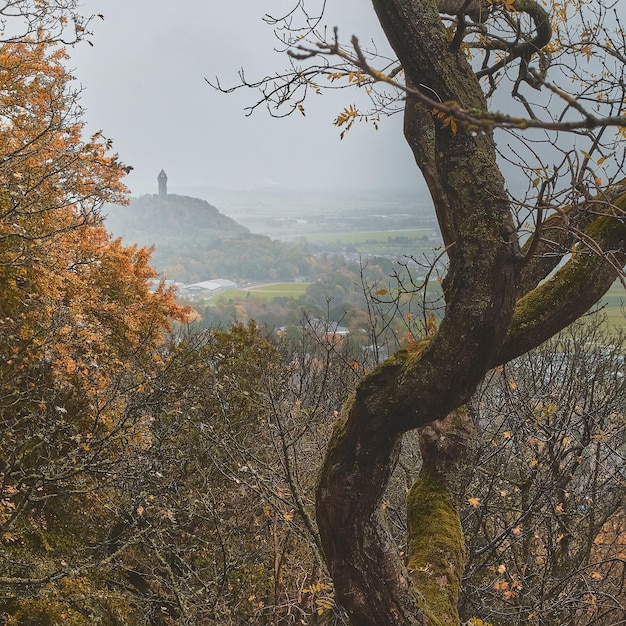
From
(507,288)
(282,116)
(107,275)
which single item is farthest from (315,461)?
(107,275)

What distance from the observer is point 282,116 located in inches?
125

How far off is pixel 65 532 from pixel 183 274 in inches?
2605

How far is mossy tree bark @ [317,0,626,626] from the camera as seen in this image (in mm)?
2047

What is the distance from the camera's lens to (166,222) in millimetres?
91562

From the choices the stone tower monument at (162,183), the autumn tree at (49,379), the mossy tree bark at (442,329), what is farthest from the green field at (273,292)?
the mossy tree bark at (442,329)

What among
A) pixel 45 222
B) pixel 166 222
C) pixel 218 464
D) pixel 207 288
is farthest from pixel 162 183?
pixel 218 464

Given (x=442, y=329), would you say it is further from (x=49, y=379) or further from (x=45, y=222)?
(x=49, y=379)

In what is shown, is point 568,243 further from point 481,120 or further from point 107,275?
point 107,275

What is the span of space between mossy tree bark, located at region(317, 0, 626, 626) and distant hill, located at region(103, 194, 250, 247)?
87.5 m

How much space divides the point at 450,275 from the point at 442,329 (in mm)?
221

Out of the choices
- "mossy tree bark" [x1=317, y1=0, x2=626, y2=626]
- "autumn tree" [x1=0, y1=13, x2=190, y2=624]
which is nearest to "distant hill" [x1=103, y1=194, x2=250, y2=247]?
"autumn tree" [x1=0, y1=13, x2=190, y2=624]

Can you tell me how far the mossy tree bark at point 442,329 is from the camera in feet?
6.72

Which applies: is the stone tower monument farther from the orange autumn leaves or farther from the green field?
the orange autumn leaves

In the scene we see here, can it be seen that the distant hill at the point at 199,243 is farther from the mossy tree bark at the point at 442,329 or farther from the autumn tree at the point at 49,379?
the mossy tree bark at the point at 442,329
